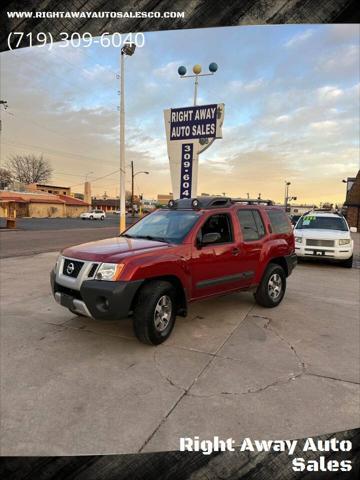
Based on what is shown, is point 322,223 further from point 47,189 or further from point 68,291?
point 47,189

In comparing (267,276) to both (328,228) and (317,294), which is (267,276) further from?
(328,228)

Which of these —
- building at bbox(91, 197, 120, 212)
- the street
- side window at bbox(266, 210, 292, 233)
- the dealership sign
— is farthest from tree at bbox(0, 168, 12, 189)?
side window at bbox(266, 210, 292, 233)

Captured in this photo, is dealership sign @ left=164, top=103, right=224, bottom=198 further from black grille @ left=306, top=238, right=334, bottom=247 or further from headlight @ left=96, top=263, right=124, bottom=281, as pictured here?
headlight @ left=96, top=263, right=124, bottom=281

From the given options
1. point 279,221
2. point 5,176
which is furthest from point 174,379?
point 5,176

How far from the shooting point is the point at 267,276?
18.8 feet

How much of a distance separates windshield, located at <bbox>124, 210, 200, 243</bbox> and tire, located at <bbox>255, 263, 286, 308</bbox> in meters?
1.80

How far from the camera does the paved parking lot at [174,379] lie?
2.60 metres

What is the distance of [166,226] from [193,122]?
7.84 meters

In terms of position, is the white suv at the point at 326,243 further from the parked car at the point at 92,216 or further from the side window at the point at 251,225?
the parked car at the point at 92,216

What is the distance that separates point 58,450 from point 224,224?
3.73m

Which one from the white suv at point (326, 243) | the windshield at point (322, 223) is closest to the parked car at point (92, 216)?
the windshield at point (322, 223)

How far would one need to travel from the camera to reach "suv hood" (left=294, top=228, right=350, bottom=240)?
1020cm

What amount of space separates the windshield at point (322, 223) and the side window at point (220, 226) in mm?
7124

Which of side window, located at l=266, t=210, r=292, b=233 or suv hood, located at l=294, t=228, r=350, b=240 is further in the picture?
suv hood, located at l=294, t=228, r=350, b=240
